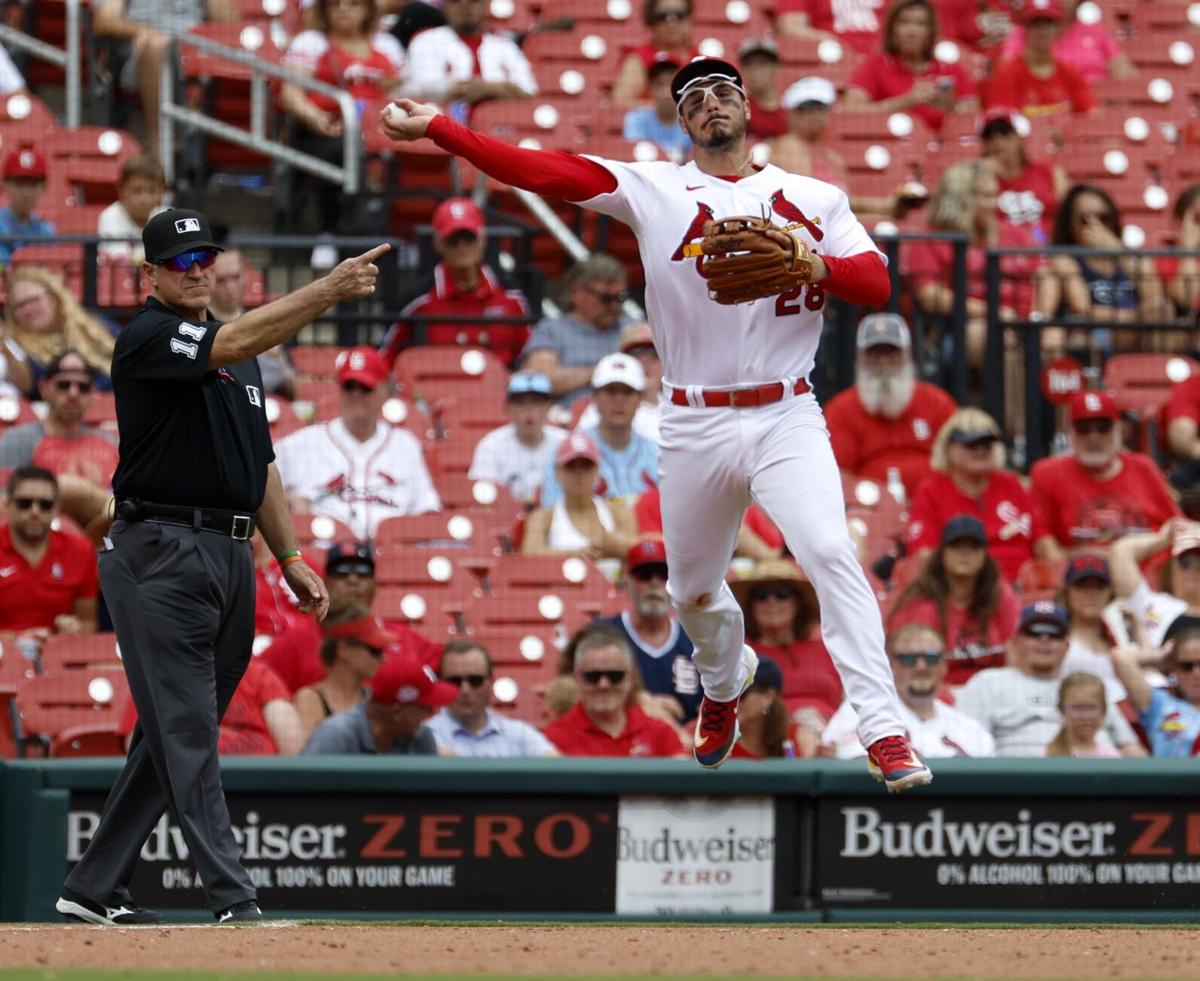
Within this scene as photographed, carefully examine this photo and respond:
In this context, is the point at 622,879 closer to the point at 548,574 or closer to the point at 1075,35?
the point at 548,574

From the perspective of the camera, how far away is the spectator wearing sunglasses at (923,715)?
8.18m

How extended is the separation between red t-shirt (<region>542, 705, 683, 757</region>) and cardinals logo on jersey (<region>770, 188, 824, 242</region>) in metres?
2.55

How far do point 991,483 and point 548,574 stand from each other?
201 cm

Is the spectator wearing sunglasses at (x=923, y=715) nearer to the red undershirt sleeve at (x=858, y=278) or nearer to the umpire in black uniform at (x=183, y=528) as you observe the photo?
the red undershirt sleeve at (x=858, y=278)

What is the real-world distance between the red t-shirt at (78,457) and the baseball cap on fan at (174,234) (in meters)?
3.56

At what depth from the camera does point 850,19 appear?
1408 centimetres

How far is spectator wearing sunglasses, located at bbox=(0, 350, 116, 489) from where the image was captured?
9.32 metres

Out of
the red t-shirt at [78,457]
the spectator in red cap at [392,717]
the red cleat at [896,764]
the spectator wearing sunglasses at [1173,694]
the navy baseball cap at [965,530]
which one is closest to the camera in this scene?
the red cleat at [896,764]

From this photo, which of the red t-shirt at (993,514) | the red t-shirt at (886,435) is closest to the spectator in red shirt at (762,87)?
the red t-shirt at (886,435)

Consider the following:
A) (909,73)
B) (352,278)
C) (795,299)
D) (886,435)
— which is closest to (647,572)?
(886,435)

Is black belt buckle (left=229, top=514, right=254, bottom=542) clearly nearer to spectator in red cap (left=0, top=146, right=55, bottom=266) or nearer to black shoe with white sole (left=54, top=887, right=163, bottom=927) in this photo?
black shoe with white sole (left=54, top=887, right=163, bottom=927)

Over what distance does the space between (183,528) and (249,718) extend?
2085mm

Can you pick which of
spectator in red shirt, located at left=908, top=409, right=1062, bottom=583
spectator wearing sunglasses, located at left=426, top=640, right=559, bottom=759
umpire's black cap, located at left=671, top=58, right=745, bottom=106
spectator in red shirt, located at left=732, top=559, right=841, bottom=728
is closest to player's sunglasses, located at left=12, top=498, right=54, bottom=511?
spectator wearing sunglasses, located at left=426, top=640, right=559, bottom=759

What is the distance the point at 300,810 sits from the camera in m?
7.49
